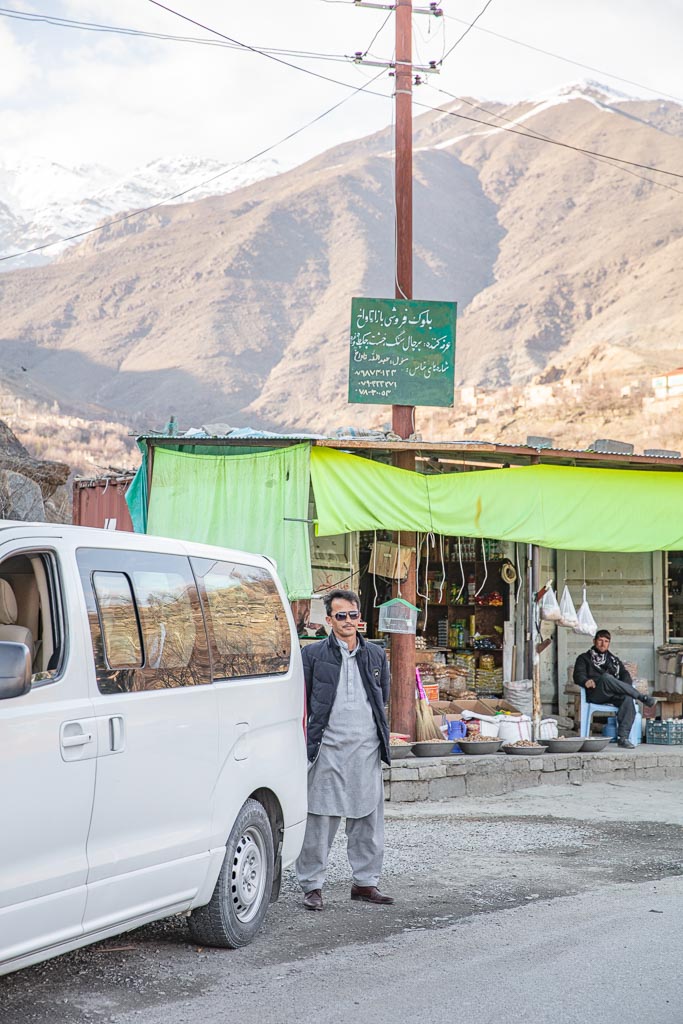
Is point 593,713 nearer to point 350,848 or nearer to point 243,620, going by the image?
point 350,848

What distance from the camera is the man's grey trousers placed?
6.81 m

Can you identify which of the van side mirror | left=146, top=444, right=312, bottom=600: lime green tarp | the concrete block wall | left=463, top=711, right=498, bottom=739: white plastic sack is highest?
left=146, top=444, right=312, bottom=600: lime green tarp

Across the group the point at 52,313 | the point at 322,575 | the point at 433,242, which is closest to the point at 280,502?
the point at 322,575

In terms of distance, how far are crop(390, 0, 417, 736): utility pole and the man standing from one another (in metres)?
5.40

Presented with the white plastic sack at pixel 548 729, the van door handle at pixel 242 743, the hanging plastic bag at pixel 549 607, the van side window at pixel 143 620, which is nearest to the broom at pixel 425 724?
the white plastic sack at pixel 548 729

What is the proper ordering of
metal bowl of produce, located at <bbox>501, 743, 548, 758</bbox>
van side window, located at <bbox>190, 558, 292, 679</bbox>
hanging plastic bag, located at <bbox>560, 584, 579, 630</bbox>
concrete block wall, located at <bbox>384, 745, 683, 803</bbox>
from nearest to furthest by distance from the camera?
1. van side window, located at <bbox>190, 558, 292, 679</bbox>
2. concrete block wall, located at <bbox>384, 745, 683, 803</bbox>
3. metal bowl of produce, located at <bbox>501, 743, 548, 758</bbox>
4. hanging plastic bag, located at <bbox>560, 584, 579, 630</bbox>

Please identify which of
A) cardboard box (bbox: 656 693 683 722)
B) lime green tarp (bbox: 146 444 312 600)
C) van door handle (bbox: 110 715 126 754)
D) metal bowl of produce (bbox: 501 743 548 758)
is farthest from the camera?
cardboard box (bbox: 656 693 683 722)

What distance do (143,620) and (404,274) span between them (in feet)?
28.3

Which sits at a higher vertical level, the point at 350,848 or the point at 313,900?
the point at 350,848

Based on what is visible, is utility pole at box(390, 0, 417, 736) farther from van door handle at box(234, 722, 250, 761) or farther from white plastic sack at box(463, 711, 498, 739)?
van door handle at box(234, 722, 250, 761)

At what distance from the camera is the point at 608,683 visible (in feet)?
47.0

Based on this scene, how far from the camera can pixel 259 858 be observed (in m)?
6.01

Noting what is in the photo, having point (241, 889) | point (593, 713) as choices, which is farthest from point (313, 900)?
point (593, 713)

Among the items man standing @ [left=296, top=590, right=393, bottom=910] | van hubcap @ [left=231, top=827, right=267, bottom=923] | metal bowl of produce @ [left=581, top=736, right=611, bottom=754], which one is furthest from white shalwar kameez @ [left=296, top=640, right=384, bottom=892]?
metal bowl of produce @ [left=581, top=736, right=611, bottom=754]
